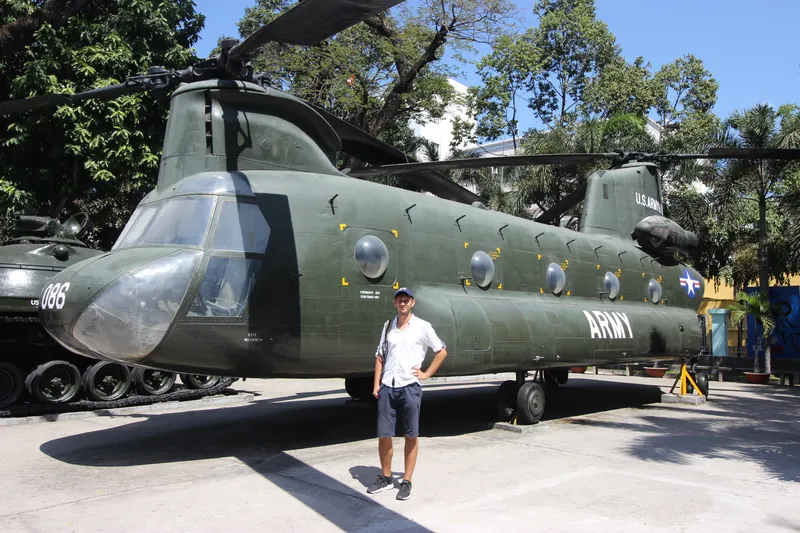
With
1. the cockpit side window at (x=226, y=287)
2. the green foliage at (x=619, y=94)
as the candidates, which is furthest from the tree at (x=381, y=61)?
the cockpit side window at (x=226, y=287)

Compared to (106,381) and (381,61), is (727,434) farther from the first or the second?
(381,61)

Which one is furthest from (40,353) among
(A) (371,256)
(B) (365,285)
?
(A) (371,256)

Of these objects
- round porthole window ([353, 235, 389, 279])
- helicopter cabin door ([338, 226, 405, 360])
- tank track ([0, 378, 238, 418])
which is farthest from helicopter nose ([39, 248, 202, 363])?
tank track ([0, 378, 238, 418])

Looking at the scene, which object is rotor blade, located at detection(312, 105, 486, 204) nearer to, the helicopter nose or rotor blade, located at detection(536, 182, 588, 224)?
rotor blade, located at detection(536, 182, 588, 224)

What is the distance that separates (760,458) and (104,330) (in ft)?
23.8

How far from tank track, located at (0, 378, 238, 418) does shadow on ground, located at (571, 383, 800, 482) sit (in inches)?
251

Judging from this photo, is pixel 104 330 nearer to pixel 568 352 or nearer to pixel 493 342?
pixel 493 342

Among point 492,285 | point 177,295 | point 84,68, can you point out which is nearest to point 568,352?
point 492,285

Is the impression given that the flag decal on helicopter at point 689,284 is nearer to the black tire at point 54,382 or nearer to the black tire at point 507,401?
the black tire at point 507,401

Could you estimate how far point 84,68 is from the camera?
16219mm

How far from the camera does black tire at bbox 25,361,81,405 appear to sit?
10.9 m

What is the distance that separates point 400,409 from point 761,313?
17.0 m

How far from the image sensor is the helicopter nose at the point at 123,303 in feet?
21.5

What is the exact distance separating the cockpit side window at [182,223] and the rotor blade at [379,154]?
2.48m
